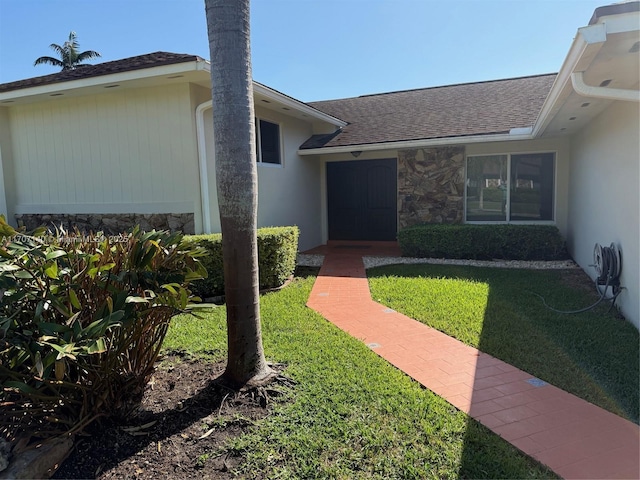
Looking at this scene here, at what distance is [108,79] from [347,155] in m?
6.67

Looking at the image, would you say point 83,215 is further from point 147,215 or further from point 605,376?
point 605,376

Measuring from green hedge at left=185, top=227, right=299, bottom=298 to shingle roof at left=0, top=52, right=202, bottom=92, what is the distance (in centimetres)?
295

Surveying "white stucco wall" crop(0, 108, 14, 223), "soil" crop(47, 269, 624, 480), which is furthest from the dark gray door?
"soil" crop(47, 269, 624, 480)

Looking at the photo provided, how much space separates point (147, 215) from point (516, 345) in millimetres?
6887

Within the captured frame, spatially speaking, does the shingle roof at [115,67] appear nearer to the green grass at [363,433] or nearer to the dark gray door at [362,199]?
the green grass at [363,433]

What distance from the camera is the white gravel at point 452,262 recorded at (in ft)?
28.9

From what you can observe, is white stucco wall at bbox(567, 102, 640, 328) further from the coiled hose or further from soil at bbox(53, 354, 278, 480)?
soil at bbox(53, 354, 278, 480)

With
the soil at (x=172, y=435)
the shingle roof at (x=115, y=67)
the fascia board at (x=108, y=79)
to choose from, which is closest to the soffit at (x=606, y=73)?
the soil at (x=172, y=435)

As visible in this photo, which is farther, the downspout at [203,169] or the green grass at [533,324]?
the downspout at [203,169]

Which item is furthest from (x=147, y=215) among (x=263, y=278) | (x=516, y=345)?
(x=516, y=345)

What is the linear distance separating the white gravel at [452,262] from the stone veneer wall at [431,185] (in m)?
1.52

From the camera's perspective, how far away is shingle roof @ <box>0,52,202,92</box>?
696 centimetres

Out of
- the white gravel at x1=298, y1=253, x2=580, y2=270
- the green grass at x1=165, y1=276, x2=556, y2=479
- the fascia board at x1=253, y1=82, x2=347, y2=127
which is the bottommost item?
the green grass at x1=165, y1=276, x2=556, y2=479

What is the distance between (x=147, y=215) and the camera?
825 centimetres
